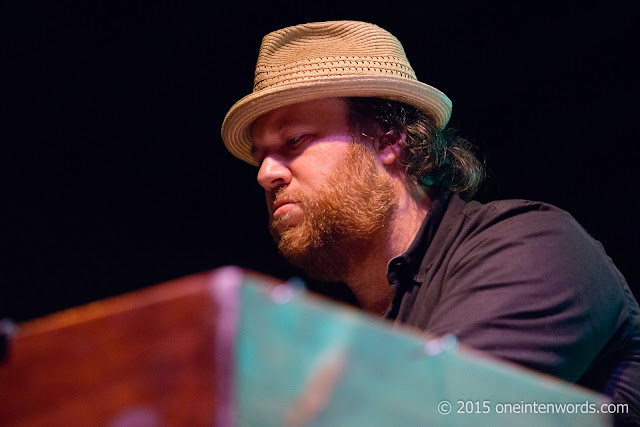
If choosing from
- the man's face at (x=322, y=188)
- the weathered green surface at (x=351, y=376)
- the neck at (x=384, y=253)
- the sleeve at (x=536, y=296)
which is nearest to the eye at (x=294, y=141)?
the man's face at (x=322, y=188)

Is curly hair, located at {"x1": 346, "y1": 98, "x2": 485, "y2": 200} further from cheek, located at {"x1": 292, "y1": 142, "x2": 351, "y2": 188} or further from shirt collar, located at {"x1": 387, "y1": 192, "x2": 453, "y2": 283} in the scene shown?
shirt collar, located at {"x1": 387, "y1": 192, "x2": 453, "y2": 283}

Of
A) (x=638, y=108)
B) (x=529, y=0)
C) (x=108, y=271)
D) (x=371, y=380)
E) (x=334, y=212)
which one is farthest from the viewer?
(x=108, y=271)

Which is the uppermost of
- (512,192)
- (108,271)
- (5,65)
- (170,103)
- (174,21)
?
(174,21)

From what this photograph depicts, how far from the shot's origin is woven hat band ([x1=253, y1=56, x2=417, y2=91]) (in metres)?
2.17

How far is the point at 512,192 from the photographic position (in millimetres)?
3373

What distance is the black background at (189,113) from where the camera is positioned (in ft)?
9.29

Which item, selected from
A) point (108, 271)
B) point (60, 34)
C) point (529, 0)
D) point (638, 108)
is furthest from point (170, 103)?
point (638, 108)

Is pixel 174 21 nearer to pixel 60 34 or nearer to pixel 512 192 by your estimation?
pixel 60 34

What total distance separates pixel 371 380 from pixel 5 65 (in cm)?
276

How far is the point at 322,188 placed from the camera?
2139 millimetres

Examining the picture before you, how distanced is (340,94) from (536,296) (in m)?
1.11

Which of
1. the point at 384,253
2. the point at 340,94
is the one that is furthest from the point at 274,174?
the point at 384,253

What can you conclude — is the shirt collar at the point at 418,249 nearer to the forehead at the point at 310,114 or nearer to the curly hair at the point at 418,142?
the curly hair at the point at 418,142

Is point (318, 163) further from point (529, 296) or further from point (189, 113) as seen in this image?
point (189, 113)
